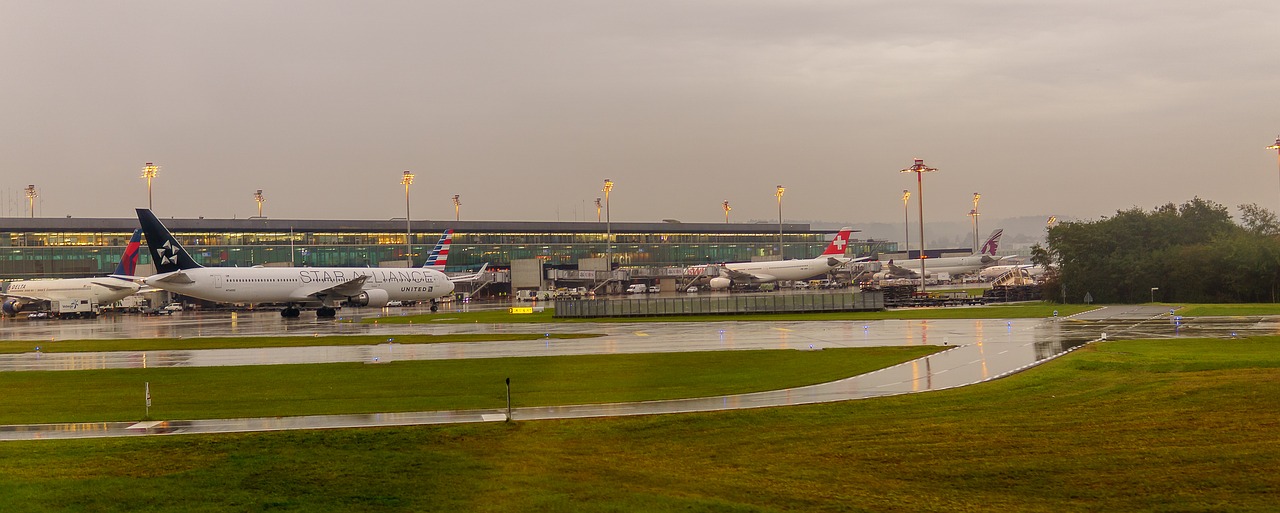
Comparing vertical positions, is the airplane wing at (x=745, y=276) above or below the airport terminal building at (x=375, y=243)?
below

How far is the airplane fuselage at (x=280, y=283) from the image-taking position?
67.9 m

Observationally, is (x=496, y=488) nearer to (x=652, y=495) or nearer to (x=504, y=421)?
(x=652, y=495)

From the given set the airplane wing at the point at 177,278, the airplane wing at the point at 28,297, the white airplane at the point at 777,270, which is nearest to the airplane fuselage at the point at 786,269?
the white airplane at the point at 777,270

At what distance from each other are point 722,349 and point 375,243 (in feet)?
409

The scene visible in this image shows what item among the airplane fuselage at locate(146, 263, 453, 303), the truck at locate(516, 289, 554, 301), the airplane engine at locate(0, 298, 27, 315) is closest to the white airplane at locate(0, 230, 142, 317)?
the airplane engine at locate(0, 298, 27, 315)

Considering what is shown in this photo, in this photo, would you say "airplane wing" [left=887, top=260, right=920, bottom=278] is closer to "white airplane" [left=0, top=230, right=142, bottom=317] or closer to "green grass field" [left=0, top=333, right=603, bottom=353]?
"white airplane" [left=0, top=230, right=142, bottom=317]

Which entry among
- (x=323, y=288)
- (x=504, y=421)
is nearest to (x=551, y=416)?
(x=504, y=421)

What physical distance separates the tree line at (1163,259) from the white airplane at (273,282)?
50.4m

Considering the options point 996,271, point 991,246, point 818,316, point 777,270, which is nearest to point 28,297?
point 818,316

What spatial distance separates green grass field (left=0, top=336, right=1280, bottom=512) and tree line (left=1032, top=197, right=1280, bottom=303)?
5553cm

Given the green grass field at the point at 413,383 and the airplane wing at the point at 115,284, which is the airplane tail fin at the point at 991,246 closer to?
the airplane wing at the point at 115,284

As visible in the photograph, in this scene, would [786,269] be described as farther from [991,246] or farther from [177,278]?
[177,278]

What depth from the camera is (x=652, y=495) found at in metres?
12.7

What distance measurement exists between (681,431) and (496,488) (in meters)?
5.02
